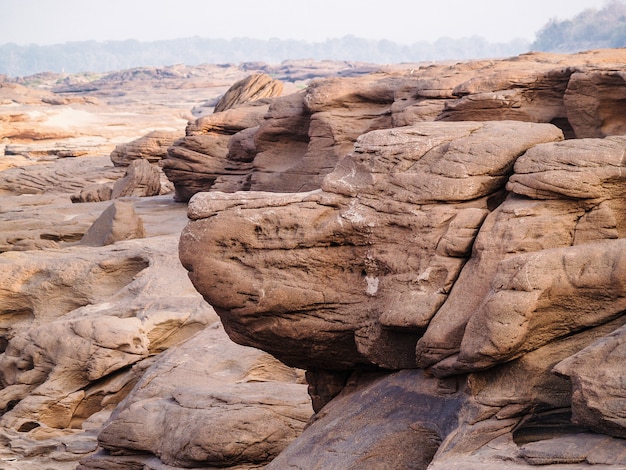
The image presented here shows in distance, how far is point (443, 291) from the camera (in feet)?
22.9

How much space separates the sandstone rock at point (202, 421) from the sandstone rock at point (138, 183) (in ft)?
50.6

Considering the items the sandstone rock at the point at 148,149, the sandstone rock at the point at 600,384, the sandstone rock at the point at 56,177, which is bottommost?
the sandstone rock at the point at 56,177

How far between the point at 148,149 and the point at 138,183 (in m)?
5.22

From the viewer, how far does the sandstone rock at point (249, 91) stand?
28.4 m

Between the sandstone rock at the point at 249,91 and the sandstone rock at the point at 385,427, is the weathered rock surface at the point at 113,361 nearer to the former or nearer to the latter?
the sandstone rock at the point at 385,427

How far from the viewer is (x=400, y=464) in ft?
22.7

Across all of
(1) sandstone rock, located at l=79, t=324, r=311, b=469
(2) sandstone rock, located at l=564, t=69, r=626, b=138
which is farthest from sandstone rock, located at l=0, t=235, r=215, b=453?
(2) sandstone rock, located at l=564, t=69, r=626, b=138

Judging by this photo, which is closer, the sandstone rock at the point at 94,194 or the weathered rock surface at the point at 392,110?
the weathered rock surface at the point at 392,110

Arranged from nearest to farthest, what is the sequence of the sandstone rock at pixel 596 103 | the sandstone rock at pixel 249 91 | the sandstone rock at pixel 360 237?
the sandstone rock at pixel 360 237 → the sandstone rock at pixel 596 103 → the sandstone rock at pixel 249 91

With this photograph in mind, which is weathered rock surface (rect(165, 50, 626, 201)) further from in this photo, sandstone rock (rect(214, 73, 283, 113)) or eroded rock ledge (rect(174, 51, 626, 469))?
eroded rock ledge (rect(174, 51, 626, 469))

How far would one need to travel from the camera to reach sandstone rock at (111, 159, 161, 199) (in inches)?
1027

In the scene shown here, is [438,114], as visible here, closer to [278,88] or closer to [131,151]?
[278,88]

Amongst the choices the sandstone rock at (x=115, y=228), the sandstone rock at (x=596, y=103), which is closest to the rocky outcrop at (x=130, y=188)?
the sandstone rock at (x=115, y=228)

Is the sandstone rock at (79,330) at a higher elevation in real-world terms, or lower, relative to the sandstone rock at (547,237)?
lower
